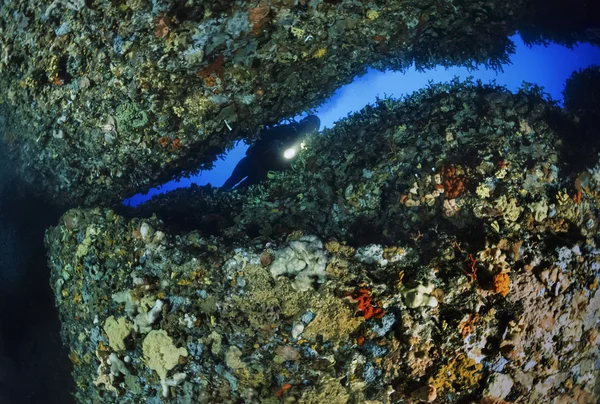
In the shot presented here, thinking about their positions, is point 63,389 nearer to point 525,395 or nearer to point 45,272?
point 45,272

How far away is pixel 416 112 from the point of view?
17.6 feet

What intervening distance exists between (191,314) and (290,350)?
43.8 inches

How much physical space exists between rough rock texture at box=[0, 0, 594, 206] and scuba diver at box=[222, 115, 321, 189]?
0.85 feet

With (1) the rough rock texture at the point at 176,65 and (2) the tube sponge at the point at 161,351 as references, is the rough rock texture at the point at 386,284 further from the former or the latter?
(1) the rough rock texture at the point at 176,65

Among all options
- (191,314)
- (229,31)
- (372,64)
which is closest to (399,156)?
(372,64)

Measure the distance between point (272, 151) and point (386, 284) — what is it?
3323mm

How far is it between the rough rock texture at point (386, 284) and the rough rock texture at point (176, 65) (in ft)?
3.80

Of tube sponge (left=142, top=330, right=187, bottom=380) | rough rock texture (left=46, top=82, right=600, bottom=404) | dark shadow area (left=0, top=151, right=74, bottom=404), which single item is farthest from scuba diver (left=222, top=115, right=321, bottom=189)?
dark shadow area (left=0, top=151, right=74, bottom=404)

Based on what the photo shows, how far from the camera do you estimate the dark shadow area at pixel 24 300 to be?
236 inches

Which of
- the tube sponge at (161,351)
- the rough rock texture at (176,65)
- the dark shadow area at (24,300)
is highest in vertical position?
the rough rock texture at (176,65)

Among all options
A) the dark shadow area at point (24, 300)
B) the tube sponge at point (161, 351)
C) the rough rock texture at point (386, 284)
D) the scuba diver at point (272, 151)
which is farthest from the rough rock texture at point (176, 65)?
the tube sponge at point (161, 351)

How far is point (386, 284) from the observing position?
3.64 metres

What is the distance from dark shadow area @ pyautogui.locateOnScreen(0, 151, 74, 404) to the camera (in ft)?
19.7

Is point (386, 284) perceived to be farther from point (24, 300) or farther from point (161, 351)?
point (24, 300)
